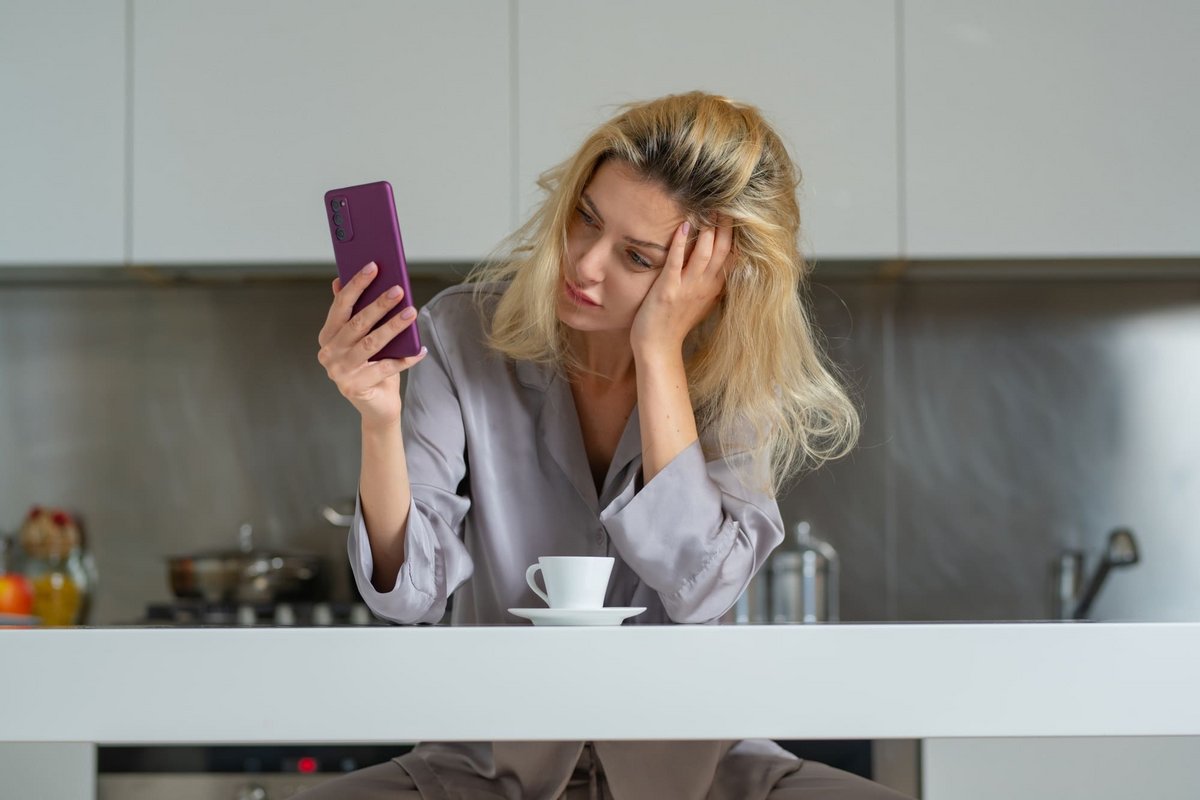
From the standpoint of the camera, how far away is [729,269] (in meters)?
1.31

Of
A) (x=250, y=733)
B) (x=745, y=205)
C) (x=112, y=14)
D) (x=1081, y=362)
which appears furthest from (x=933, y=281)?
(x=250, y=733)

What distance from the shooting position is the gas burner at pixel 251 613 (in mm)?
2311

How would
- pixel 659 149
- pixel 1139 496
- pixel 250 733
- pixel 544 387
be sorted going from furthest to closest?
pixel 1139 496
pixel 544 387
pixel 659 149
pixel 250 733

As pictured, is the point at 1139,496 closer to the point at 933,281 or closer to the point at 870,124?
the point at 933,281

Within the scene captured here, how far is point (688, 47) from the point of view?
7.50 ft

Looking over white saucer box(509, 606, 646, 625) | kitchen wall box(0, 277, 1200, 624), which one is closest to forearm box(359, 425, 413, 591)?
white saucer box(509, 606, 646, 625)

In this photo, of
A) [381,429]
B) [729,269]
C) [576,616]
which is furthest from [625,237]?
[576,616]

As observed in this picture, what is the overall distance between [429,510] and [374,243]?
1.10 ft

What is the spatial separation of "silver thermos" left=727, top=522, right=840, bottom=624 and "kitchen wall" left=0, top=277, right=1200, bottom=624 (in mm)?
143

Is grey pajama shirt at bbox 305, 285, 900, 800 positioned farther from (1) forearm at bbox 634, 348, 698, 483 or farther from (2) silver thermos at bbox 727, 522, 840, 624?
(2) silver thermos at bbox 727, 522, 840, 624

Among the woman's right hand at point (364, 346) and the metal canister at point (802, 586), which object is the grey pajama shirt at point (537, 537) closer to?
the woman's right hand at point (364, 346)

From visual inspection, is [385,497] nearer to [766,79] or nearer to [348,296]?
[348,296]

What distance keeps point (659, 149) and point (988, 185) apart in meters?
1.20

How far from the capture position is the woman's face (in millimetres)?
1256
